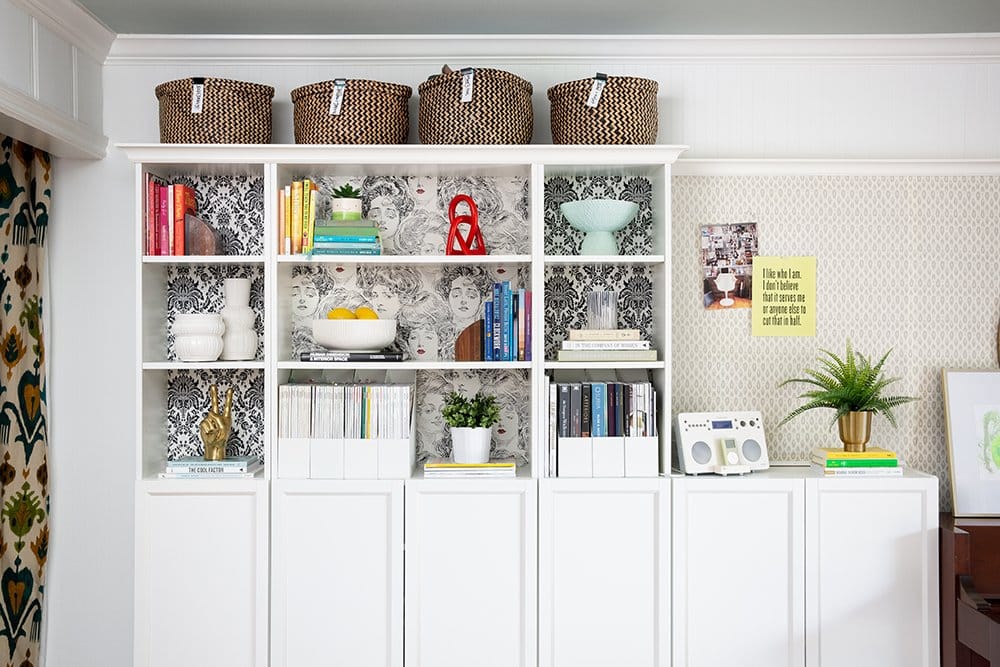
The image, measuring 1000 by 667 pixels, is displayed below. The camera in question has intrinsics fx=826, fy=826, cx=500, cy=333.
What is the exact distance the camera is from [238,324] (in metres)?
2.98

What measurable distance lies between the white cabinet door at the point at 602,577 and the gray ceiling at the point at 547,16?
5.42 ft

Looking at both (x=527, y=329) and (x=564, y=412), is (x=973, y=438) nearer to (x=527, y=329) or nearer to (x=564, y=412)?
(x=564, y=412)

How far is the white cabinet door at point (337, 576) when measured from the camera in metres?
2.81

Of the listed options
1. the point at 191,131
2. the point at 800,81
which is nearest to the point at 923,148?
the point at 800,81

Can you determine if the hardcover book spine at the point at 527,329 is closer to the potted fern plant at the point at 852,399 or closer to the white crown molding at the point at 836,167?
the white crown molding at the point at 836,167

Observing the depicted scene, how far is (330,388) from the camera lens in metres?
2.90

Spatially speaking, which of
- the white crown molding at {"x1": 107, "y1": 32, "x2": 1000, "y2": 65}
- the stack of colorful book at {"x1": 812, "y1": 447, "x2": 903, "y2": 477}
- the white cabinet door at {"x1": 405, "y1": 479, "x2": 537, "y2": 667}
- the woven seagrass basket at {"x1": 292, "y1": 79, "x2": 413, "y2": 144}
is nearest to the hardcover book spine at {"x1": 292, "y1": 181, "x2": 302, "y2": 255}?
the woven seagrass basket at {"x1": 292, "y1": 79, "x2": 413, "y2": 144}

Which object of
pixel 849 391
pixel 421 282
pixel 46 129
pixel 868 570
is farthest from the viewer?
pixel 421 282

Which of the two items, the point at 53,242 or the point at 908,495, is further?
the point at 53,242

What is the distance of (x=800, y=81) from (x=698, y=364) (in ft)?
3.85

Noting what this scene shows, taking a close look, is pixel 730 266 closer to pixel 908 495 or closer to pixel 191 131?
pixel 908 495

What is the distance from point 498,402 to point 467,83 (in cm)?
119

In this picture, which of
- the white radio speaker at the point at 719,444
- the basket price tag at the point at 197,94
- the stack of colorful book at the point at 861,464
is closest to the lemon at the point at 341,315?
the basket price tag at the point at 197,94

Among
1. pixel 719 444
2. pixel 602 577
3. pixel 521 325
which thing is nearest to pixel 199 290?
pixel 521 325
